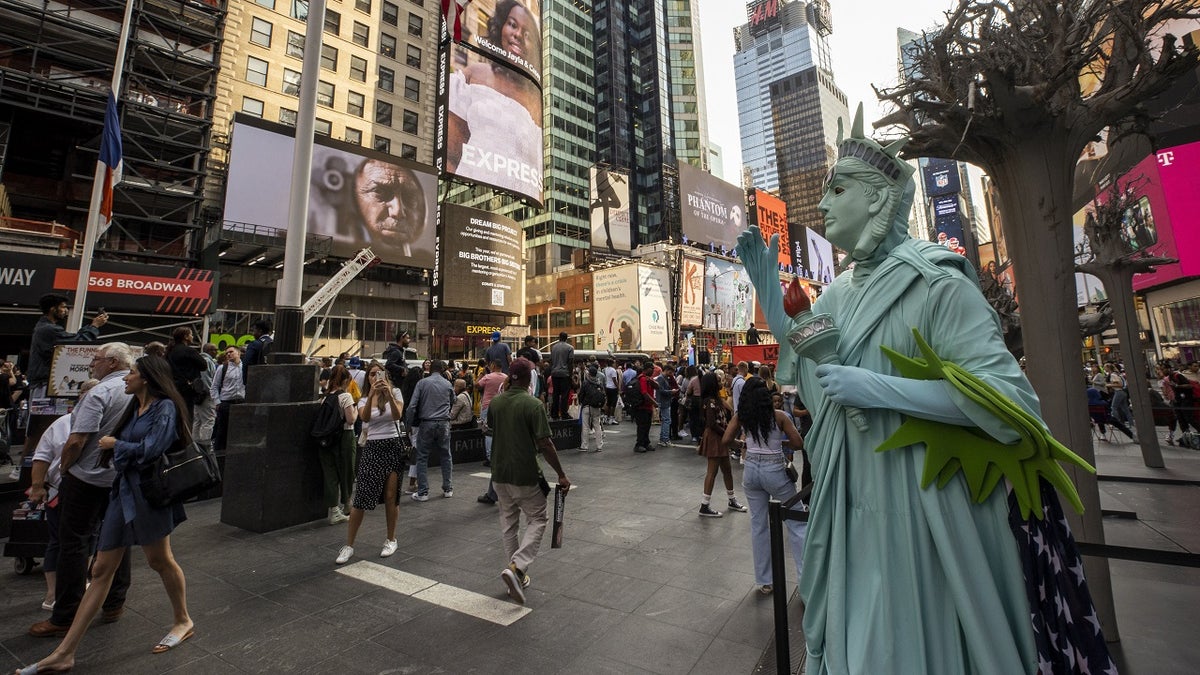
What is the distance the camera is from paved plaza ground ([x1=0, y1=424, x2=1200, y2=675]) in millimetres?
3053

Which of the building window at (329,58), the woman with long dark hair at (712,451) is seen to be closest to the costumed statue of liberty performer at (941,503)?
the woman with long dark hair at (712,451)

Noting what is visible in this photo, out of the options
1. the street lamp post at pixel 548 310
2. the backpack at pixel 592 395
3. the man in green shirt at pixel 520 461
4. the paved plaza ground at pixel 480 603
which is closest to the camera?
the paved plaza ground at pixel 480 603

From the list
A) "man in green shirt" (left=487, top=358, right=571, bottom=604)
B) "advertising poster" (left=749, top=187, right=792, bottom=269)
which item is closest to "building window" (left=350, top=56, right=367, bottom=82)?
"man in green shirt" (left=487, top=358, right=571, bottom=604)

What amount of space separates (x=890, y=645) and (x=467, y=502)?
20.5ft

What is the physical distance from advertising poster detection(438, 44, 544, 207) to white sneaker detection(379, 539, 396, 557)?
2972 centimetres

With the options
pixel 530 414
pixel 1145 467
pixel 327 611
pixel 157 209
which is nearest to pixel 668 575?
pixel 530 414

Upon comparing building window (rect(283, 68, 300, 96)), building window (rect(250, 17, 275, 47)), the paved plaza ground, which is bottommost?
the paved plaza ground

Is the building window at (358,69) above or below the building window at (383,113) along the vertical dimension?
above

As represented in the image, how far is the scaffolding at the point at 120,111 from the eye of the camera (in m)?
18.4

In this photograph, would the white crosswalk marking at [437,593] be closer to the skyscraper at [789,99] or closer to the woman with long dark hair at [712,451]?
the woman with long dark hair at [712,451]

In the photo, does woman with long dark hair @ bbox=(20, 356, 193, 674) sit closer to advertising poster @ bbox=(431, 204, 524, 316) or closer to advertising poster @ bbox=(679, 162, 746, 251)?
advertising poster @ bbox=(431, 204, 524, 316)

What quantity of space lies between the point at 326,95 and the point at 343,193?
7.43 m

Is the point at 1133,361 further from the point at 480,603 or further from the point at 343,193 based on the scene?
the point at 343,193

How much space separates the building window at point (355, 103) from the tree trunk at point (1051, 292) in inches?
1330
